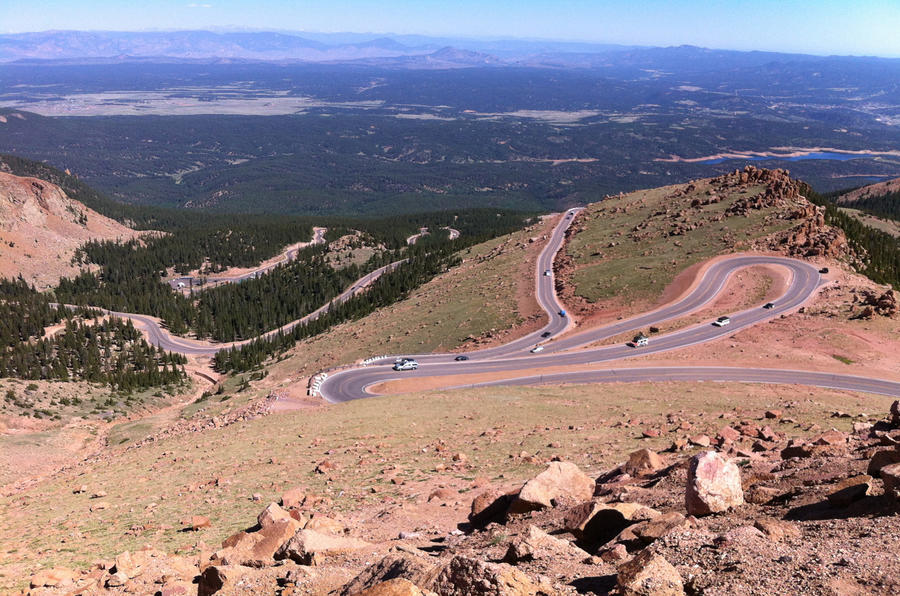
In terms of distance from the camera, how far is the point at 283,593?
1573cm

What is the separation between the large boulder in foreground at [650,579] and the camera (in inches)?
479

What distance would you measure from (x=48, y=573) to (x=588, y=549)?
825 inches

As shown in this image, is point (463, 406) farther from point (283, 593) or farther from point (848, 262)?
point (848, 262)

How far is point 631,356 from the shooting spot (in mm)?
76688

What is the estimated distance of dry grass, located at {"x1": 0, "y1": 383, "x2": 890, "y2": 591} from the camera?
30.1 metres

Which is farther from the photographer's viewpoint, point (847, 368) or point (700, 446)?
point (847, 368)

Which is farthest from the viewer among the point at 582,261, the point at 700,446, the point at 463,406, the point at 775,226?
the point at 582,261

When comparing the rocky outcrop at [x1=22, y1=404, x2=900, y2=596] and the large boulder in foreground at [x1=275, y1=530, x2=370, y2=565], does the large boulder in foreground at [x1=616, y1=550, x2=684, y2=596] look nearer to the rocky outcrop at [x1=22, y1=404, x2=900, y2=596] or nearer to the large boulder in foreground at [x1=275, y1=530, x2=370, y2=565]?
the rocky outcrop at [x1=22, y1=404, x2=900, y2=596]

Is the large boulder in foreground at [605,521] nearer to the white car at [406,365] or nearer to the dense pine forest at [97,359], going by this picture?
the white car at [406,365]

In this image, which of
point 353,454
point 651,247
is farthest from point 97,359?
point 651,247

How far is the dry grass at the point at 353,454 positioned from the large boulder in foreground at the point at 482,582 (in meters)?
17.1

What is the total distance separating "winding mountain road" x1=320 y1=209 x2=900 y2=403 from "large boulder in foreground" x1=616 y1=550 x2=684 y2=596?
186ft

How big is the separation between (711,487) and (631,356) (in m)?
60.9

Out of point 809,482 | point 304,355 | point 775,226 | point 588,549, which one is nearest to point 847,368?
point 775,226
